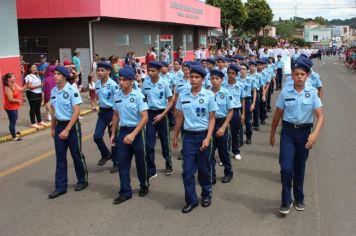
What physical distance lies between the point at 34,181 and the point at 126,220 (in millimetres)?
2509

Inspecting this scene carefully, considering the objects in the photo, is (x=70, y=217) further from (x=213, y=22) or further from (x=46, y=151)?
(x=213, y=22)

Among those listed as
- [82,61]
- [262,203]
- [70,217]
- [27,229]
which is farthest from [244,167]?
[82,61]

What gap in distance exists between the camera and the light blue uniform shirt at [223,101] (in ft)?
22.7


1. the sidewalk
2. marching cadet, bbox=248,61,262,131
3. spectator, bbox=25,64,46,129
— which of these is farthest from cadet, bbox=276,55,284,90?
spectator, bbox=25,64,46,129

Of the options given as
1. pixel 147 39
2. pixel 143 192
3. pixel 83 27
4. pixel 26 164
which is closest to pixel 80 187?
pixel 143 192

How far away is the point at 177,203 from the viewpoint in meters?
6.23

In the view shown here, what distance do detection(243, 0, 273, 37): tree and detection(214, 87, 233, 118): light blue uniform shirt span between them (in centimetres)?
5753

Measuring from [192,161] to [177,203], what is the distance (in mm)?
754

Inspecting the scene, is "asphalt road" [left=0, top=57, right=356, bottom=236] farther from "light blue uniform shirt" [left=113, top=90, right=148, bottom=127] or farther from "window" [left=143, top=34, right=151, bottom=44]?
"window" [left=143, top=34, right=151, bottom=44]

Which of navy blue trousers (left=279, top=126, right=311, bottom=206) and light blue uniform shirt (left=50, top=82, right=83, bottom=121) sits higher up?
light blue uniform shirt (left=50, top=82, right=83, bottom=121)

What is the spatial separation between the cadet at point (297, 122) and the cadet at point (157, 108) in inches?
96.6

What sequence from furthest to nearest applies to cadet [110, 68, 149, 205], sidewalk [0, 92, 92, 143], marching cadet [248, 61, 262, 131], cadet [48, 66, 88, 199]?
1. sidewalk [0, 92, 92, 143]
2. marching cadet [248, 61, 262, 131]
3. cadet [48, 66, 88, 199]
4. cadet [110, 68, 149, 205]

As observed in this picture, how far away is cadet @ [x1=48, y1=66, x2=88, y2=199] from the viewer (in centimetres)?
648

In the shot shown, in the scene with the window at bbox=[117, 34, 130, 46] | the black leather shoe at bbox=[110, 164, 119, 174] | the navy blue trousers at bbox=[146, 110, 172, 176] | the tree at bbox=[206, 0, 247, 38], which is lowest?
the black leather shoe at bbox=[110, 164, 119, 174]
